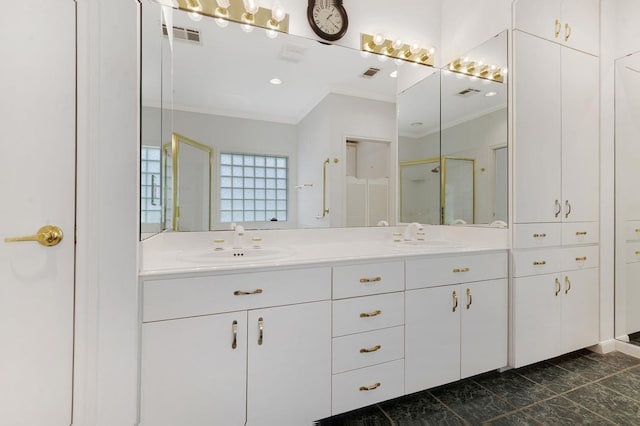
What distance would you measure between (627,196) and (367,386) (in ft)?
8.39

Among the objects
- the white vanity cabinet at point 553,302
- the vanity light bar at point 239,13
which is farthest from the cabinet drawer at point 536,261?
the vanity light bar at point 239,13

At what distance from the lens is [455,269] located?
1646 mm

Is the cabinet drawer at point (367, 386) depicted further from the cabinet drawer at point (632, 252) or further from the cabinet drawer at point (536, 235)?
the cabinet drawer at point (632, 252)

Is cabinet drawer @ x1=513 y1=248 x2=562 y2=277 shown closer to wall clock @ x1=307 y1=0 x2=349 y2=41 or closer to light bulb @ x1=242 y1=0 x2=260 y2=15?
wall clock @ x1=307 y1=0 x2=349 y2=41

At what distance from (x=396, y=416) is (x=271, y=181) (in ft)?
4.86

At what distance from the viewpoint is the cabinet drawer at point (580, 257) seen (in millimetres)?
2014

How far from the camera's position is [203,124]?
1.67 metres

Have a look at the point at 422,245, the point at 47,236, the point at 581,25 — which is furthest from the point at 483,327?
the point at 581,25

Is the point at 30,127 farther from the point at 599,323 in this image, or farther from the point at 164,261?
the point at 599,323

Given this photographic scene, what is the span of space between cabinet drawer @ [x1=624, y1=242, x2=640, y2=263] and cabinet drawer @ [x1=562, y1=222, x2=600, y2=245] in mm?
367

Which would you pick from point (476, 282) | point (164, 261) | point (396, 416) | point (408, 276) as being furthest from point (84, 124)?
point (476, 282)

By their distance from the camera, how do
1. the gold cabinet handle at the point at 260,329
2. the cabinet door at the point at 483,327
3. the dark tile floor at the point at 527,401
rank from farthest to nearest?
the cabinet door at the point at 483,327 < the dark tile floor at the point at 527,401 < the gold cabinet handle at the point at 260,329

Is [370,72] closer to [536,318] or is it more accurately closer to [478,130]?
[478,130]

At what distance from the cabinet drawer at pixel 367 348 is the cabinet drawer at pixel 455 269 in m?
0.28
